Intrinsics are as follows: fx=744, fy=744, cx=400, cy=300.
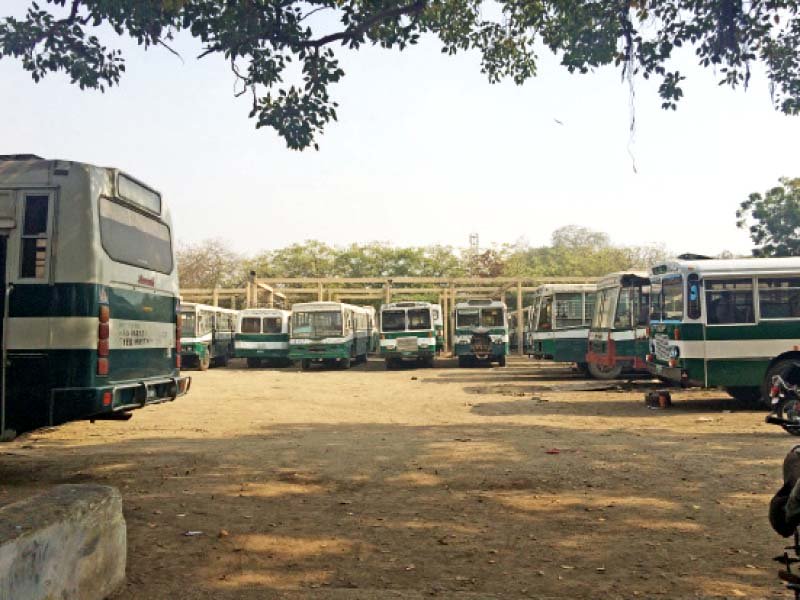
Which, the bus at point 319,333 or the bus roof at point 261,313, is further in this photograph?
the bus roof at point 261,313

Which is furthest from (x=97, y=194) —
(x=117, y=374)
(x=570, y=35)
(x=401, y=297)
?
(x=401, y=297)

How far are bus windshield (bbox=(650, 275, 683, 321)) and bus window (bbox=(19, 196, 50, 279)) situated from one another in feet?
35.3

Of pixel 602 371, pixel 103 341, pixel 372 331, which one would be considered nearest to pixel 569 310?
pixel 602 371

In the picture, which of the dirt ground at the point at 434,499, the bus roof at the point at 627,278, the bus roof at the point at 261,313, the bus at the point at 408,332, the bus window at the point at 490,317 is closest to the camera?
the dirt ground at the point at 434,499

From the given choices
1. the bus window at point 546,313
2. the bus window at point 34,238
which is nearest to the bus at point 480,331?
the bus window at point 546,313

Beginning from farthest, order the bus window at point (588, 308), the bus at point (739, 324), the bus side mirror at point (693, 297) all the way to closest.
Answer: the bus window at point (588, 308)
the bus side mirror at point (693, 297)
the bus at point (739, 324)

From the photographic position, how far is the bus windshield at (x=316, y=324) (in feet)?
93.5

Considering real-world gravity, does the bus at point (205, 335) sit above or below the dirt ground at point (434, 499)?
above

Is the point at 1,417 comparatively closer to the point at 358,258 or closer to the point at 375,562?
the point at 375,562

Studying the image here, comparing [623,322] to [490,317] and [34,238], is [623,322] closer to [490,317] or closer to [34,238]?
[490,317]

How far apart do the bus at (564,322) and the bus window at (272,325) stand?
1207 centimetres

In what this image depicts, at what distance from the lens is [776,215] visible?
3612 cm

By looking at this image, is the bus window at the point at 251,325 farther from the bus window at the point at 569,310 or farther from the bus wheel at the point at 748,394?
the bus wheel at the point at 748,394

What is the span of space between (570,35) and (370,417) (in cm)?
745
